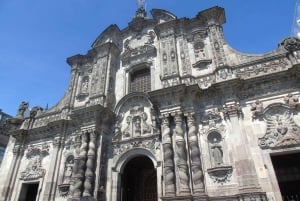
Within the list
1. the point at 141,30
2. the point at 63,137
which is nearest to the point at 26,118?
the point at 63,137

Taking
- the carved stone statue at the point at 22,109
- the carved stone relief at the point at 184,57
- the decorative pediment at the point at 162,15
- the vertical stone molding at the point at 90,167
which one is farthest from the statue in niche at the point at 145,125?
the carved stone statue at the point at 22,109

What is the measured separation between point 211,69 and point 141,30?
265 inches

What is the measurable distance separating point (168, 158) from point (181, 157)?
61 centimetres

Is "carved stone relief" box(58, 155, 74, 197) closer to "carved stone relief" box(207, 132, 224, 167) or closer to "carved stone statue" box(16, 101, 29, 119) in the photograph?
"carved stone statue" box(16, 101, 29, 119)

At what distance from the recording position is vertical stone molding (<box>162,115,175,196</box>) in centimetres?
993

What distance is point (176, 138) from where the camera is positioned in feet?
36.1

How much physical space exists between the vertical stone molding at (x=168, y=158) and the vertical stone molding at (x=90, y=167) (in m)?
3.88

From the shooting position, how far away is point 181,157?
10.4 meters

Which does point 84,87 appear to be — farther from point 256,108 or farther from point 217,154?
point 256,108

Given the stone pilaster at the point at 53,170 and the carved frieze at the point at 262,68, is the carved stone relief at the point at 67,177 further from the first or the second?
the carved frieze at the point at 262,68

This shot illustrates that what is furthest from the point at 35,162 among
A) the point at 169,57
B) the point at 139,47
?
the point at 169,57

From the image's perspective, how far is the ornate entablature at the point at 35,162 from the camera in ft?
46.2

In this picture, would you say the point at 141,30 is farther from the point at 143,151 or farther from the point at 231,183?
the point at 231,183

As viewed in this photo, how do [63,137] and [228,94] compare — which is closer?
[228,94]
